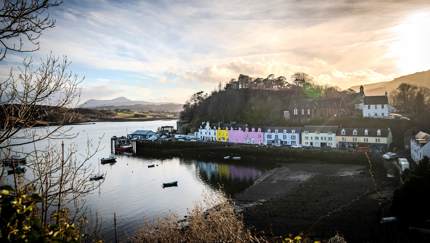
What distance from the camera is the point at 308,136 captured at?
40.5 m

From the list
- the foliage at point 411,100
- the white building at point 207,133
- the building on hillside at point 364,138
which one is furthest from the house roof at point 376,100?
the white building at point 207,133

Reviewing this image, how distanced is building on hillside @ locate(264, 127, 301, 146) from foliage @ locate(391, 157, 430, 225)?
2576 centimetres

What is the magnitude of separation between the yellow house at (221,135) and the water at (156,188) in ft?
39.0

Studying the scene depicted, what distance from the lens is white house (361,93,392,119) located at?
135 feet

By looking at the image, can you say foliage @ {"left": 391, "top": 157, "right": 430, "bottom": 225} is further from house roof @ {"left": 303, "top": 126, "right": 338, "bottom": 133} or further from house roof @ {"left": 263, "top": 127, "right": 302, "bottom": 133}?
house roof @ {"left": 263, "top": 127, "right": 302, "bottom": 133}

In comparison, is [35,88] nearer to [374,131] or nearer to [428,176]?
[428,176]

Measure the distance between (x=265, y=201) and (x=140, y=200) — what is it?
28.4 feet

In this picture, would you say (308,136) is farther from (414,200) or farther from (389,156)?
(414,200)

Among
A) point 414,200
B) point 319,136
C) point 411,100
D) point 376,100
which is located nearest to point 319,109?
point 376,100

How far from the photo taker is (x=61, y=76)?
3629 mm

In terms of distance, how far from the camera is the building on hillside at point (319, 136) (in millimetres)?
38316

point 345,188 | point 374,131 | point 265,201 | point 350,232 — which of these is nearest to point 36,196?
point 350,232

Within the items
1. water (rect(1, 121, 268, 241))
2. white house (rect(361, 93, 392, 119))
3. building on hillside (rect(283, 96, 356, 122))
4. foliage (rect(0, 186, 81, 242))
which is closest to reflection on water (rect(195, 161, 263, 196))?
water (rect(1, 121, 268, 241))

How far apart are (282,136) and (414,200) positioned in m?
28.8
